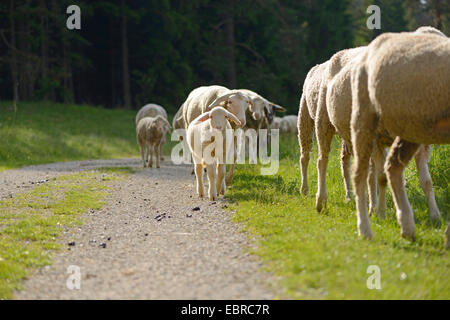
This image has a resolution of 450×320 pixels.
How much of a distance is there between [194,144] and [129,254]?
3878mm

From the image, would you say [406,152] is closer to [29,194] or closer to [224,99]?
[224,99]

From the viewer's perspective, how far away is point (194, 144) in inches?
364

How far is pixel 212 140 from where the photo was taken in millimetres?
9031

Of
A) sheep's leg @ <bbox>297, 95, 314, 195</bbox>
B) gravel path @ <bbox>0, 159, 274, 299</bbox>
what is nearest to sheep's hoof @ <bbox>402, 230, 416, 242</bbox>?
gravel path @ <bbox>0, 159, 274, 299</bbox>

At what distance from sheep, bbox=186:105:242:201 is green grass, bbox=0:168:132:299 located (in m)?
1.88

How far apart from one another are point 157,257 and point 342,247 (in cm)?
183

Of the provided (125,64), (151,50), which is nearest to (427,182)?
(125,64)

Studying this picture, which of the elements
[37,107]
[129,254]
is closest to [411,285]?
[129,254]

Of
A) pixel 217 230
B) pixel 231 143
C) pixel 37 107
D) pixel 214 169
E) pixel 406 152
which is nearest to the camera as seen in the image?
pixel 406 152

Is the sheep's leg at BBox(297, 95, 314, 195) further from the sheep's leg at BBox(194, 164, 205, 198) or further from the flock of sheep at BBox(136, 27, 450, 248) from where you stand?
the sheep's leg at BBox(194, 164, 205, 198)

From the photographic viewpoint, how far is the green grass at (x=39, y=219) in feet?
16.8

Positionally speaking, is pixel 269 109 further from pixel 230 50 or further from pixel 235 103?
pixel 230 50

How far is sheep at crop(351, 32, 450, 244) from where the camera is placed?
4770 millimetres
